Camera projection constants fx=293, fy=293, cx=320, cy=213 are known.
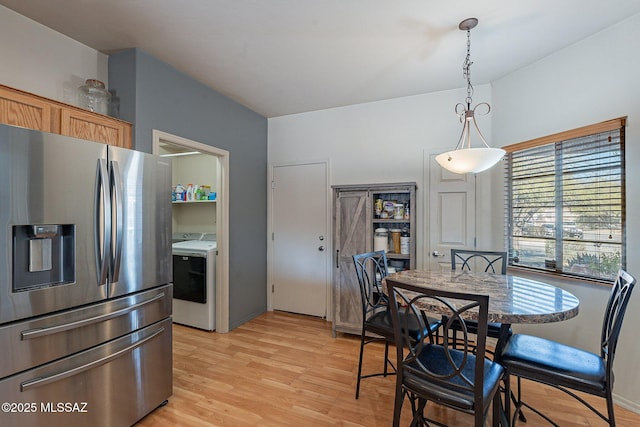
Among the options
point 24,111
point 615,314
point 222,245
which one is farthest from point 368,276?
point 24,111

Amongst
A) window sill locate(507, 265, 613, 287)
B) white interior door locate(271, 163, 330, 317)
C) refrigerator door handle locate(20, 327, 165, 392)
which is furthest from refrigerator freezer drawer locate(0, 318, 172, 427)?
window sill locate(507, 265, 613, 287)

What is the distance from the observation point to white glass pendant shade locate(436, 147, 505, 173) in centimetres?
178

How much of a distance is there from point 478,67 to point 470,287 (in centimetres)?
203

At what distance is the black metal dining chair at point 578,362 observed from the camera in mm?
1405

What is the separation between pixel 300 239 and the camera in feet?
12.5

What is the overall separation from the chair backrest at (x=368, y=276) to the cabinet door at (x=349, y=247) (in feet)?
0.71

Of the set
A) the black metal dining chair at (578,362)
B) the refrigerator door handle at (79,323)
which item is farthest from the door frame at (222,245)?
the black metal dining chair at (578,362)

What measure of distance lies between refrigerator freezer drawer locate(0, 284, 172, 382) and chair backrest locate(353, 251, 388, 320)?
1.44 metres

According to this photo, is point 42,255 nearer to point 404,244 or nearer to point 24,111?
point 24,111

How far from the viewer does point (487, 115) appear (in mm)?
3002

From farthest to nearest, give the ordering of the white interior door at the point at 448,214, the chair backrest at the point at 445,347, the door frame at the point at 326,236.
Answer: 1. the door frame at the point at 326,236
2. the white interior door at the point at 448,214
3. the chair backrest at the point at 445,347

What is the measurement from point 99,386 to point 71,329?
390mm

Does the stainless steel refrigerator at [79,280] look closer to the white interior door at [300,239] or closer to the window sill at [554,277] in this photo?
the white interior door at [300,239]

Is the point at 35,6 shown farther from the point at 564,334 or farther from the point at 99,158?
the point at 564,334
